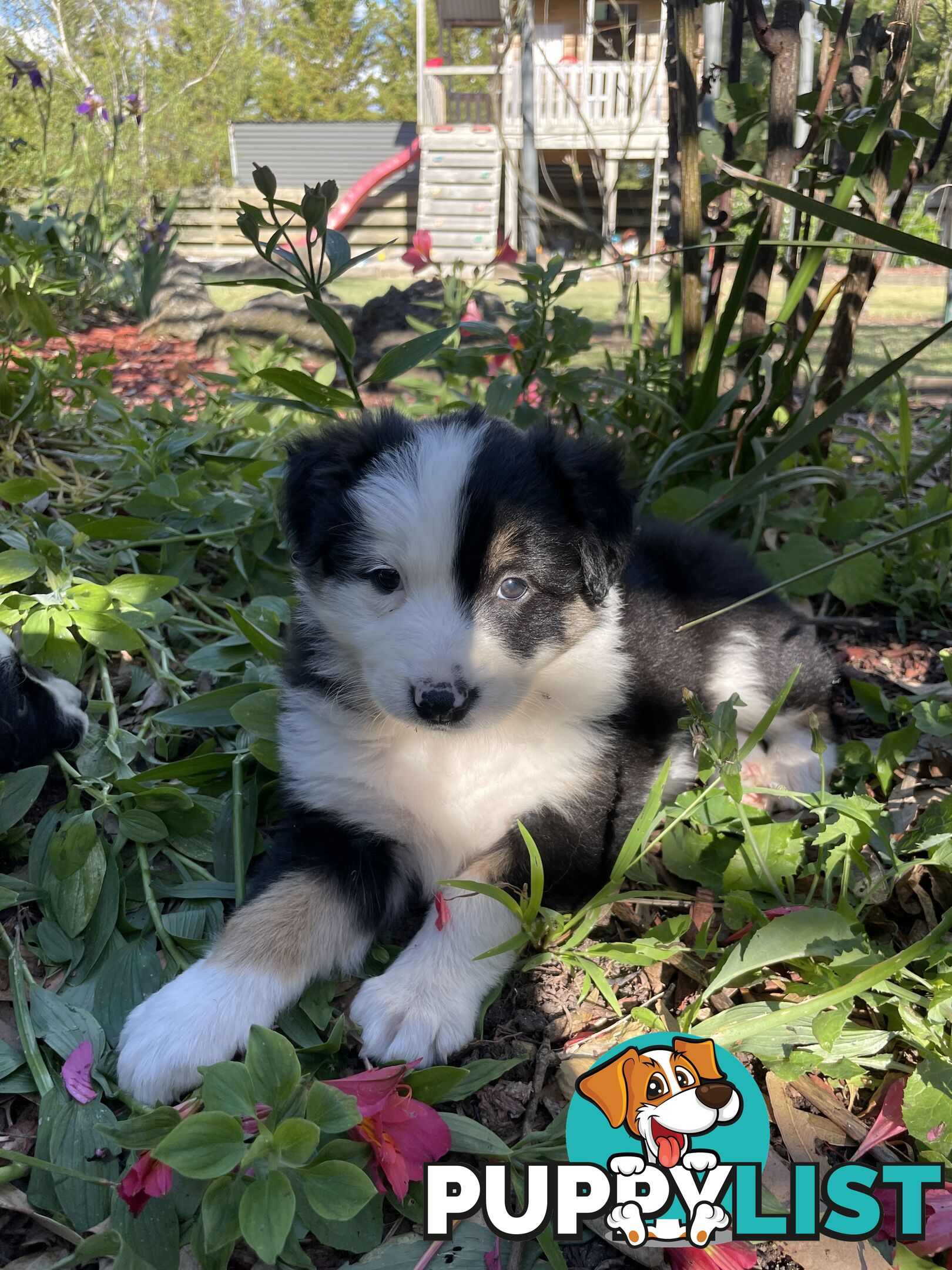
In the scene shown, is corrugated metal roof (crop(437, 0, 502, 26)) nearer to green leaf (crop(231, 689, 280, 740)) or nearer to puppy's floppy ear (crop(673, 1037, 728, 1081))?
green leaf (crop(231, 689, 280, 740))

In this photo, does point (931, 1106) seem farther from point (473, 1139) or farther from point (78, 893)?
point (78, 893)

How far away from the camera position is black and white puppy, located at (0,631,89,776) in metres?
2.18

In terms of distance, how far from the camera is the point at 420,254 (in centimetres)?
424

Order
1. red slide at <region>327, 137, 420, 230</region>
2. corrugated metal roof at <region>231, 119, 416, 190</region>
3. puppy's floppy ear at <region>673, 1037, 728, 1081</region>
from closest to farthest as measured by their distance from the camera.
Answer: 1. puppy's floppy ear at <region>673, 1037, 728, 1081</region>
2. red slide at <region>327, 137, 420, 230</region>
3. corrugated metal roof at <region>231, 119, 416, 190</region>

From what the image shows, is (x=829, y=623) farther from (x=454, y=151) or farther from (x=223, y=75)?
(x=223, y=75)

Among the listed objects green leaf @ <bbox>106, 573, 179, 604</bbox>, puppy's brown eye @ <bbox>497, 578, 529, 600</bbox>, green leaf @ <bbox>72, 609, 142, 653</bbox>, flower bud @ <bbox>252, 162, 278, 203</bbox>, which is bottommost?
green leaf @ <bbox>72, 609, 142, 653</bbox>

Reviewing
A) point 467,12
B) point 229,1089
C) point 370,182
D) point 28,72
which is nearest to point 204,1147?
point 229,1089

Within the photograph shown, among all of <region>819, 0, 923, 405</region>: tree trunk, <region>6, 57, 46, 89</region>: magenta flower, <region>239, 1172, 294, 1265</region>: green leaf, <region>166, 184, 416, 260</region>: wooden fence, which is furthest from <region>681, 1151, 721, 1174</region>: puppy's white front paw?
<region>166, 184, 416, 260</region>: wooden fence

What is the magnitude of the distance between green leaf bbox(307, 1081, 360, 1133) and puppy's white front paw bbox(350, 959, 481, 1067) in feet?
1.12

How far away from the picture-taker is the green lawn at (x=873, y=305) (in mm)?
7512

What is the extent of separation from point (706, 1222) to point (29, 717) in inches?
69.1

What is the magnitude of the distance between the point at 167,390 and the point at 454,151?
14.0 m

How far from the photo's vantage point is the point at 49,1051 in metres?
1.65

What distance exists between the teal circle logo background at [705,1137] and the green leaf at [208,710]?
50.1 inches
